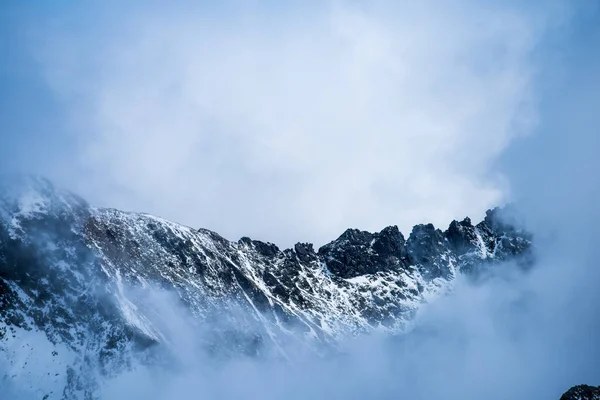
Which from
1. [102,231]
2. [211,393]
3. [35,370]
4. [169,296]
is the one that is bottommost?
[35,370]

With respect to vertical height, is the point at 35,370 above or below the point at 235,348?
below

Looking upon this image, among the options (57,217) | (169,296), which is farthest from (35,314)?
(169,296)

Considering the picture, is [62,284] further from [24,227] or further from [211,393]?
[211,393]

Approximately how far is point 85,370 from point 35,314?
19.1 metres

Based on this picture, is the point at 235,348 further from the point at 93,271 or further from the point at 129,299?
the point at 93,271

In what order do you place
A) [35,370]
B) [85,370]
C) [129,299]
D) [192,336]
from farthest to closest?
[192,336] → [129,299] → [85,370] → [35,370]

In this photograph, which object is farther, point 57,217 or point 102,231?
point 102,231

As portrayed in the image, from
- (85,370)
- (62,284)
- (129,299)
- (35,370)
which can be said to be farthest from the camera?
(129,299)

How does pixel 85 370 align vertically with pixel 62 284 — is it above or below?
below

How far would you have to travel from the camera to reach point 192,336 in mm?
187375

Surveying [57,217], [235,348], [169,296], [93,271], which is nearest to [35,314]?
[93,271]

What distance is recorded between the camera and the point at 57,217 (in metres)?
178

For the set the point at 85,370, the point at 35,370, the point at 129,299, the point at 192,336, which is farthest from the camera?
the point at 192,336

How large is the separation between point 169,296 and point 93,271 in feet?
98.6
